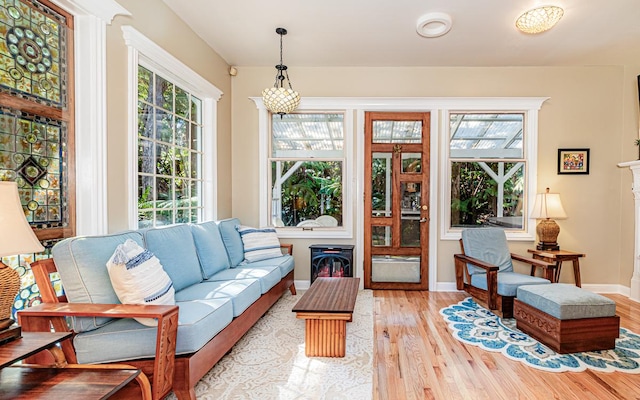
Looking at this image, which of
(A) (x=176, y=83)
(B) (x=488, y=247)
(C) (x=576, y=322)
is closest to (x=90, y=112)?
(A) (x=176, y=83)

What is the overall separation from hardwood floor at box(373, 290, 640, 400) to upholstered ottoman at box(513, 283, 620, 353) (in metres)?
0.30

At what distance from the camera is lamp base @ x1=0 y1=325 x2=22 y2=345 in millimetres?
1381

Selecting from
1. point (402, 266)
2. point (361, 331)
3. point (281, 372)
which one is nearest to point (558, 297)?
point (361, 331)


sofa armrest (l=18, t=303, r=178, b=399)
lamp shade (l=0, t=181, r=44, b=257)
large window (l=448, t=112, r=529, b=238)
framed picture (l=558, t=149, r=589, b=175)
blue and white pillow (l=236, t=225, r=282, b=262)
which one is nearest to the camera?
lamp shade (l=0, t=181, r=44, b=257)

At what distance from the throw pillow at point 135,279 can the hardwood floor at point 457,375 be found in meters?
1.40

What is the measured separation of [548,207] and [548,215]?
94 mm

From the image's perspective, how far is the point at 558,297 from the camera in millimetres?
2658

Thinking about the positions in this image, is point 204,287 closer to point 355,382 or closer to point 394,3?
point 355,382

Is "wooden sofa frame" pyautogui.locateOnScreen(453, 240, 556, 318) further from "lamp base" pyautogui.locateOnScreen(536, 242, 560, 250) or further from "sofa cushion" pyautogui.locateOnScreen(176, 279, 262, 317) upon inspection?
"sofa cushion" pyautogui.locateOnScreen(176, 279, 262, 317)

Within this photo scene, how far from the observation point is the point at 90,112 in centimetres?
219

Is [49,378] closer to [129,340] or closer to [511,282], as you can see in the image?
[129,340]

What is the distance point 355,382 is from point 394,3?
2.94 meters

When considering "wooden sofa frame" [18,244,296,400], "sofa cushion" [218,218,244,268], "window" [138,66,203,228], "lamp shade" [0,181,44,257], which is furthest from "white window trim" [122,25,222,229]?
"lamp shade" [0,181,44,257]

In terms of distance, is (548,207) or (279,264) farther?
(548,207)
